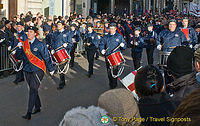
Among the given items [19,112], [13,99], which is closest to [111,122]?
[19,112]

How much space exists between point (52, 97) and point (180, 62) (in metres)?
4.68

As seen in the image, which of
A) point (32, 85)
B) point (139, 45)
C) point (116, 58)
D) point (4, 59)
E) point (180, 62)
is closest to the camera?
point (180, 62)

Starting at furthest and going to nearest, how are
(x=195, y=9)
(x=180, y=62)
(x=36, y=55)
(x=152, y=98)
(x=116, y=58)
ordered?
(x=195, y=9), (x=116, y=58), (x=36, y=55), (x=180, y=62), (x=152, y=98)

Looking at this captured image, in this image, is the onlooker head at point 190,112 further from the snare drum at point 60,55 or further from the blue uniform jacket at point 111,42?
the snare drum at point 60,55

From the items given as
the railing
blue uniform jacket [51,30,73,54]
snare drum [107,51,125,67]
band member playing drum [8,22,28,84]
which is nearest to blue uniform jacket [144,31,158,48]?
snare drum [107,51,125,67]

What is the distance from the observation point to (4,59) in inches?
406

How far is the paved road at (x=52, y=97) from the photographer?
20.5 feet

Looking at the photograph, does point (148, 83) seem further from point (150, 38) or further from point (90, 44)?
point (150, 38)

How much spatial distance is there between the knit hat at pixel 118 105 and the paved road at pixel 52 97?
13.5 ft

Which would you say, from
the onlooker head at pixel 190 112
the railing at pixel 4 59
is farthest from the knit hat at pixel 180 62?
the railing at pixel 4 59

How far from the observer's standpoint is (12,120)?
6.16 metres

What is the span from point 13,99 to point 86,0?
20512mm

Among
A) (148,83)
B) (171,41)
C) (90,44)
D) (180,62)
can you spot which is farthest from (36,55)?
(90,44)

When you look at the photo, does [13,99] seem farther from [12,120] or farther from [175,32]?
[175,32]
